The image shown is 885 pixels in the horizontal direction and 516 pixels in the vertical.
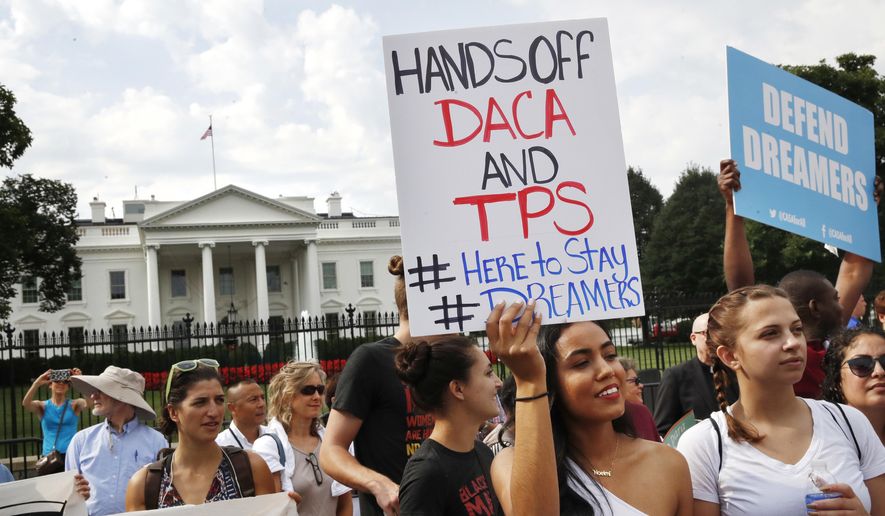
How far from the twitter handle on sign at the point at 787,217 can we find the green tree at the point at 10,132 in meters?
24.8

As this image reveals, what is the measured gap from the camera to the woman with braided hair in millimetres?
2342

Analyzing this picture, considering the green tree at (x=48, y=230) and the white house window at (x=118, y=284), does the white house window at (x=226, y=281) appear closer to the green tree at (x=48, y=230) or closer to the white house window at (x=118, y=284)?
the white house window at (x=118, y=284)

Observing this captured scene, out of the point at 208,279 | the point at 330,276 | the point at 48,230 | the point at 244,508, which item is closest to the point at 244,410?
the point at 244,508

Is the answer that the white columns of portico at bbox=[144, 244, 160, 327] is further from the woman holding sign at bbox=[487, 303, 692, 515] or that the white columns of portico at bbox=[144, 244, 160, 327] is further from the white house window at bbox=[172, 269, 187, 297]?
the woman holding sign at bbox=[487, 303, 692, 515]

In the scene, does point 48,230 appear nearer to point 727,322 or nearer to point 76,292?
point 76,292

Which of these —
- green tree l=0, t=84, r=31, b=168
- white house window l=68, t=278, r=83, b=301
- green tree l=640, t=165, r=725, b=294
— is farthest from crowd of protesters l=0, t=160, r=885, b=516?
white house window l=68, t=278, r=83, b=301

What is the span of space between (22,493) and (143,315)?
2196 inches

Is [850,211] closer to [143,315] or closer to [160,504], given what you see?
[160,504]

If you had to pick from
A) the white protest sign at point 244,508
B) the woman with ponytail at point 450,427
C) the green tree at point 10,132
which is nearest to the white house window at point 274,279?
the green tree at point 10,132

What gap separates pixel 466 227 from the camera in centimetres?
224

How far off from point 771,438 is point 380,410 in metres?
1.54

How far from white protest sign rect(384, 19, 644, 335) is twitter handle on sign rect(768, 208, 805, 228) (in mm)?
1464

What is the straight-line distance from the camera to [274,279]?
199ft

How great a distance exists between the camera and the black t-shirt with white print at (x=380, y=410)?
3.34 meters
